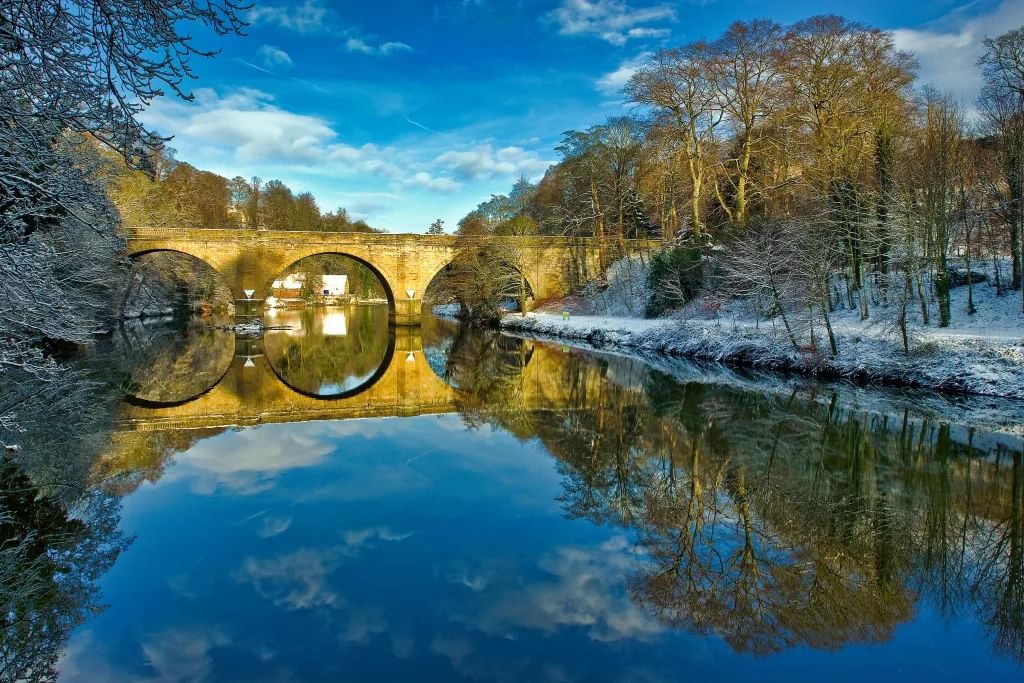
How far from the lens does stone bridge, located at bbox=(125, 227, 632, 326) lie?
29.2 meters

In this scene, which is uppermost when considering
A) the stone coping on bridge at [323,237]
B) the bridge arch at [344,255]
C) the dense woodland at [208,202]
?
the dense woodland at [208,202]

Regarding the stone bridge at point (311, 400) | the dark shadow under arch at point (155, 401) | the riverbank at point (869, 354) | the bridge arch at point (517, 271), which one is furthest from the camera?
the bridge arch at point (517, 271)

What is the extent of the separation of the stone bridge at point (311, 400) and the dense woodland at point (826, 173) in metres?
6.65

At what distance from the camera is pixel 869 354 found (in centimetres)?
1315

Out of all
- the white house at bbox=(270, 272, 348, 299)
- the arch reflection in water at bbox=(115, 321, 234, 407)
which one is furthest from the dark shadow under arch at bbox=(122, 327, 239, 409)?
the white house at bbox=(270, 272, 348, 299)

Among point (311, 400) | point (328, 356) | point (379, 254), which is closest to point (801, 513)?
point (311, 400)

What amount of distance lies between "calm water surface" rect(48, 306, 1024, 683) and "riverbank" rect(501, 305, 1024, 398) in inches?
57.0

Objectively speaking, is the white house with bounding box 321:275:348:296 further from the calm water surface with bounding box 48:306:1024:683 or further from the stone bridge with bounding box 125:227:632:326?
the calm water surface with bounding box 48:306:1024:683

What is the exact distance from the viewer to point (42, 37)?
13.5 feet

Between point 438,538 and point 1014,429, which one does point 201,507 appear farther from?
point 1014,429

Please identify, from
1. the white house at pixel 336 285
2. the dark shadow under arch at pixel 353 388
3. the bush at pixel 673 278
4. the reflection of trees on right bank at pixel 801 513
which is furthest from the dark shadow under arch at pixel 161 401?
the white house at pixel 336 285

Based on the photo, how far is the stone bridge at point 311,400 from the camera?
10.4 meters

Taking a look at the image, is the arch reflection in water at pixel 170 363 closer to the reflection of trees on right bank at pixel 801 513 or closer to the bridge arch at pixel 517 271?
the reflection of trees on right bank at pixel 801 513

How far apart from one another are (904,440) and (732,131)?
63.6 feet
